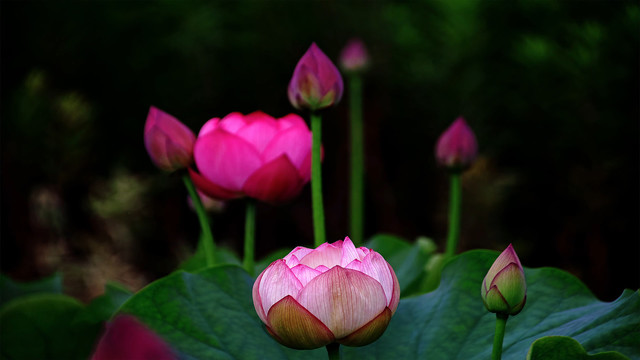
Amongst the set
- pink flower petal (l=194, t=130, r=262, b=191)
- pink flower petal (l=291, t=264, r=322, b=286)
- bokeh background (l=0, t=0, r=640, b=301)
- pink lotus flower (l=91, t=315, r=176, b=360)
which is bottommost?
bokeh background (l=0, t=0, r=640, b=301)

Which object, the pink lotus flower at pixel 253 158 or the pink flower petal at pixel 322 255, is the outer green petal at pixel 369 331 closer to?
the pink flower petal at pixel 322 255

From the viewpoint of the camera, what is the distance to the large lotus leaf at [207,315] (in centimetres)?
55

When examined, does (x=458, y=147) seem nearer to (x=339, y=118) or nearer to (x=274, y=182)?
(x=274, y=182)

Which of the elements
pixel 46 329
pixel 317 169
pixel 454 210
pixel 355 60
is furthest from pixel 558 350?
pixel 355 60

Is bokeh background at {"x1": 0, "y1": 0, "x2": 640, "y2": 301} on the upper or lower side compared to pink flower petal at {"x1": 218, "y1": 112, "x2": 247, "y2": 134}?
lower

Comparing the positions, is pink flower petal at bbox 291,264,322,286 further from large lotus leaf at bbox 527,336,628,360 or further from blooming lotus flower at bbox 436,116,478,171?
blooming lotus flower at bbox 436,116,478,171

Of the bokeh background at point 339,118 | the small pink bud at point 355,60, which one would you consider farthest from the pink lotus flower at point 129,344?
the bokeh background at point 339,118

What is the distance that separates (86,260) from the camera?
65.9 inches

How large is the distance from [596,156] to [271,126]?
112cm

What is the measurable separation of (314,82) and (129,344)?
0.43 metres

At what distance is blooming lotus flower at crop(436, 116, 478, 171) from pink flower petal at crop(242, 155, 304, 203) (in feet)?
0.85

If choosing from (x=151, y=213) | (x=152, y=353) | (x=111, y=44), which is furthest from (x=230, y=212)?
(x=152, y=353)

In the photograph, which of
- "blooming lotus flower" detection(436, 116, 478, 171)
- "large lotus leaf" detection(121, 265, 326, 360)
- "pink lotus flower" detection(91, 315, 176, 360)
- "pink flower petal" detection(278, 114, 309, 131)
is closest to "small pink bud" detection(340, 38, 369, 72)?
"blooming lotus flower" detection(436, 116, 478, 171)

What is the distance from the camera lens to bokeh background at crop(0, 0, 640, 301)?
1.52m
